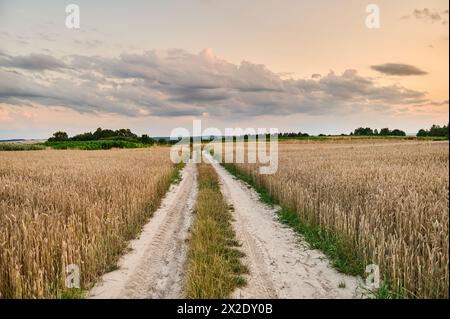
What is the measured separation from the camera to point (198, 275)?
6.12 metres

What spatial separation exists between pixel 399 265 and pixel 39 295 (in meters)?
6.58

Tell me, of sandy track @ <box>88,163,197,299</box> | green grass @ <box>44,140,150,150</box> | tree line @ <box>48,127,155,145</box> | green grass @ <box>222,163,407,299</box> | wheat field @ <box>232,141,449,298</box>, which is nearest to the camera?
wheat field @ <box>232,141,449,298</box>

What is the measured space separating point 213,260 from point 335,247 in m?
3.21

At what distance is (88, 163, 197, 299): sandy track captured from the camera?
600cm

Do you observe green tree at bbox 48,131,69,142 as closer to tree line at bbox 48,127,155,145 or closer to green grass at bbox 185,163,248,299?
tree line at bbox 48,127,155,145

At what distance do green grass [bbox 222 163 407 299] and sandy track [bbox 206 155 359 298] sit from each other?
213 mm

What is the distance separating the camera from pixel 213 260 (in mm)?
7012

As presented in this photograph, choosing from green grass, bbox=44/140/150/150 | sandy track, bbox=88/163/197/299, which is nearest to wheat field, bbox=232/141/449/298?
sandy track, bbox=88/163/197/299

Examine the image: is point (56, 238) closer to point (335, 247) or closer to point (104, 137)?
point (335, 247)

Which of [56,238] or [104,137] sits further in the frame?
[104,137]

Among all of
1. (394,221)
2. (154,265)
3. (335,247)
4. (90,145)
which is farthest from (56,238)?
(90,145)
